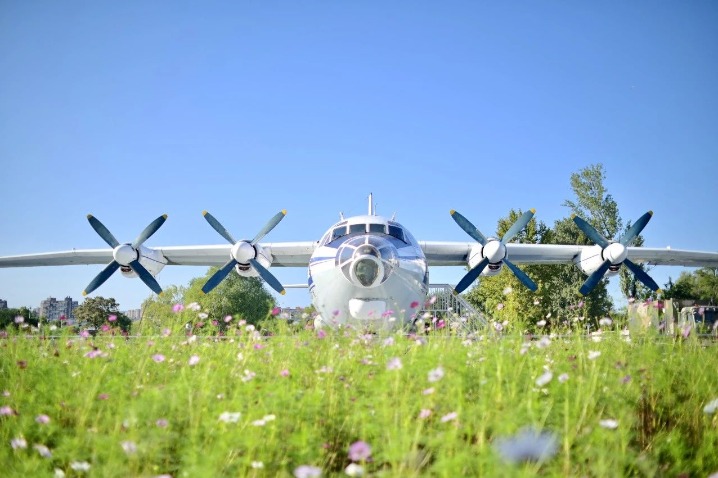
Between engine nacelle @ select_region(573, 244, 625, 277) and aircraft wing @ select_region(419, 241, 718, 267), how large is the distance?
1.49 feet

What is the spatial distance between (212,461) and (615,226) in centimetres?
4283

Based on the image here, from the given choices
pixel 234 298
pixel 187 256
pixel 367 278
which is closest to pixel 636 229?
pixel 367 278

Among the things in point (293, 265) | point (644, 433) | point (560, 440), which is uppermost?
point (293, 265)

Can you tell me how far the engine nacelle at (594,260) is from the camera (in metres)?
20.1

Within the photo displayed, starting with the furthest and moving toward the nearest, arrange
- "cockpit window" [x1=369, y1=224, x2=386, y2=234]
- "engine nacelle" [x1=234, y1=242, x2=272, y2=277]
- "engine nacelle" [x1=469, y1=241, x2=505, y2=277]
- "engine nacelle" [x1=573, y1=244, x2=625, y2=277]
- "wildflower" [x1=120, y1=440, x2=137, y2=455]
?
"engine nacelle" [x1=573, y1=244, x2=625, y2=277] → "engine nacelle" [x1=234, y1=242, x2=272, y2=277] → "engine nacelle" [x1=469, y1=241, x2=505, y2=277] → "cockpit window" [x1=369, y1=224, x2=386, y2=234] → "wildflower" [x1=120, y1=440, x2=137, y2=455]

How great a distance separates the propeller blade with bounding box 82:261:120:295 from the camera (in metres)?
19.9

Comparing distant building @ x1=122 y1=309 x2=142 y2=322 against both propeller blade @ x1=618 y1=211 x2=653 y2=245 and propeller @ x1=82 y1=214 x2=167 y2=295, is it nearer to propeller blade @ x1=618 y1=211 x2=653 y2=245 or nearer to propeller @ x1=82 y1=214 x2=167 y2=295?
propeller @ x1=82 y1=214 x2=167 y2=295

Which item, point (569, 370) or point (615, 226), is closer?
A: point (569, 370)

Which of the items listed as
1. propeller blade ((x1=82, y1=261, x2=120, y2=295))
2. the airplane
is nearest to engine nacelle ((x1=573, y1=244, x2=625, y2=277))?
the airplane

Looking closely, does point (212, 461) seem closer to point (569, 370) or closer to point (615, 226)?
point (569, 370)

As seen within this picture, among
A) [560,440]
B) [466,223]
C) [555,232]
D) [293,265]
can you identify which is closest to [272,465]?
[560,440]

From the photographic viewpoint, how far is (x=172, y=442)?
3.37 m

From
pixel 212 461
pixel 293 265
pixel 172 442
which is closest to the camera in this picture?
pixel 212 461

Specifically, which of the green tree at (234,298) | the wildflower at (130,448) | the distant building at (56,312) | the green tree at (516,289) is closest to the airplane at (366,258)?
the distant building at (56,312)
